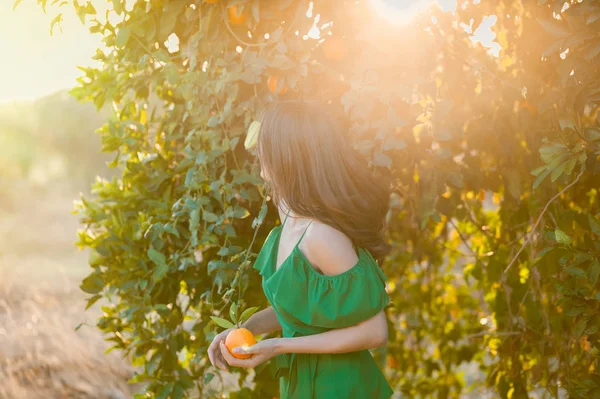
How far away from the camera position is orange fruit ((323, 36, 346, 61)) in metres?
1.81

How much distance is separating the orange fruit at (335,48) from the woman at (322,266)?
0.35 meters

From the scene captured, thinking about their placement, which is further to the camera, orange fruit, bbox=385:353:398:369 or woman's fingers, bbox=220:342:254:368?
orange fruit, bbox=385:353:398:369

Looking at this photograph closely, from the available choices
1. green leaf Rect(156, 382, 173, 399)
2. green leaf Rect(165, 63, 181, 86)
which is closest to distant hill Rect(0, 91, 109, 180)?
green leaf Rect(156, 382, 173, 399)

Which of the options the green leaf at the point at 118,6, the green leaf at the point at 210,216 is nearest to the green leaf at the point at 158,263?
the green leaf at the point at 210,216

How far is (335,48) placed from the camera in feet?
5.94

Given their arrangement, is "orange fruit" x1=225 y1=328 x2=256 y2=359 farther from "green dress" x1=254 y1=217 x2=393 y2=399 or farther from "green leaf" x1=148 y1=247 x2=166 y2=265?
Answer: "green leaf" x1=148 y1=247 x2=166 y2=265

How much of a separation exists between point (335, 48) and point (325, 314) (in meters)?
0.78

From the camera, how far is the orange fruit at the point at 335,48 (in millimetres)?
1809

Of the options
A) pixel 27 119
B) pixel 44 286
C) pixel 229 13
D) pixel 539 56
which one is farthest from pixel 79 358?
pixel 27 119

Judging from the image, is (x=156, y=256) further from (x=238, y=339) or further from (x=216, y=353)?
(x=238, y=339)

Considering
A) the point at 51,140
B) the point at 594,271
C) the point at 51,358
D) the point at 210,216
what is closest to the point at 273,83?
the point at 210,216

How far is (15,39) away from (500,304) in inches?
108

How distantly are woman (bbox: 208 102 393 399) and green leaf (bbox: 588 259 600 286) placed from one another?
54 centimetres

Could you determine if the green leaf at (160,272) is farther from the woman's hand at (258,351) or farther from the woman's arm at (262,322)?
the woman's hand at (258,351)
